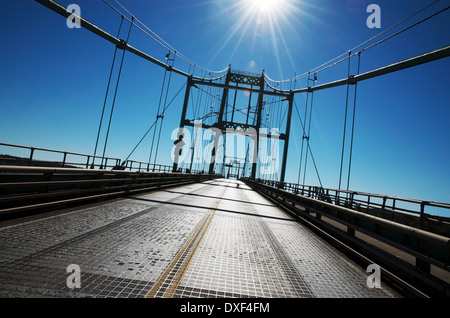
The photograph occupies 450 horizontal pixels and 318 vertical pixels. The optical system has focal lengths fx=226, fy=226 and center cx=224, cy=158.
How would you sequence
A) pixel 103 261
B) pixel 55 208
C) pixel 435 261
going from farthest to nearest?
pixel 55 208 < pixel 103 261 < pixel 435 261

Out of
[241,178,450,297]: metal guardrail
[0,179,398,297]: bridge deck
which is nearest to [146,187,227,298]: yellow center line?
[0,179,398,297]: bridge deck

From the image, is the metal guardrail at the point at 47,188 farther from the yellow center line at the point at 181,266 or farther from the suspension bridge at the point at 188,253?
the yellow center line at the point at 181,266

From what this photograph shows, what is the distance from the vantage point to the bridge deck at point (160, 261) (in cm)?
268

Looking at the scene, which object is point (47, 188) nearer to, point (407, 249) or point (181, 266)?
point (181, 266)

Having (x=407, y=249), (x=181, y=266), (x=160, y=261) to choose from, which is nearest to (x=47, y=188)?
(x=160, y=261)

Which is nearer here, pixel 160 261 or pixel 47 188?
pixel 160 261

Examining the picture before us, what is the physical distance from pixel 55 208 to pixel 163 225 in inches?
121

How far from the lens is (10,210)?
4.71 meters

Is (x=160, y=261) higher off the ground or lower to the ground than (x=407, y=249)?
lower

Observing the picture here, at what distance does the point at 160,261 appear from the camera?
3504mm

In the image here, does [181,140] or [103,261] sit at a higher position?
[181,140]
